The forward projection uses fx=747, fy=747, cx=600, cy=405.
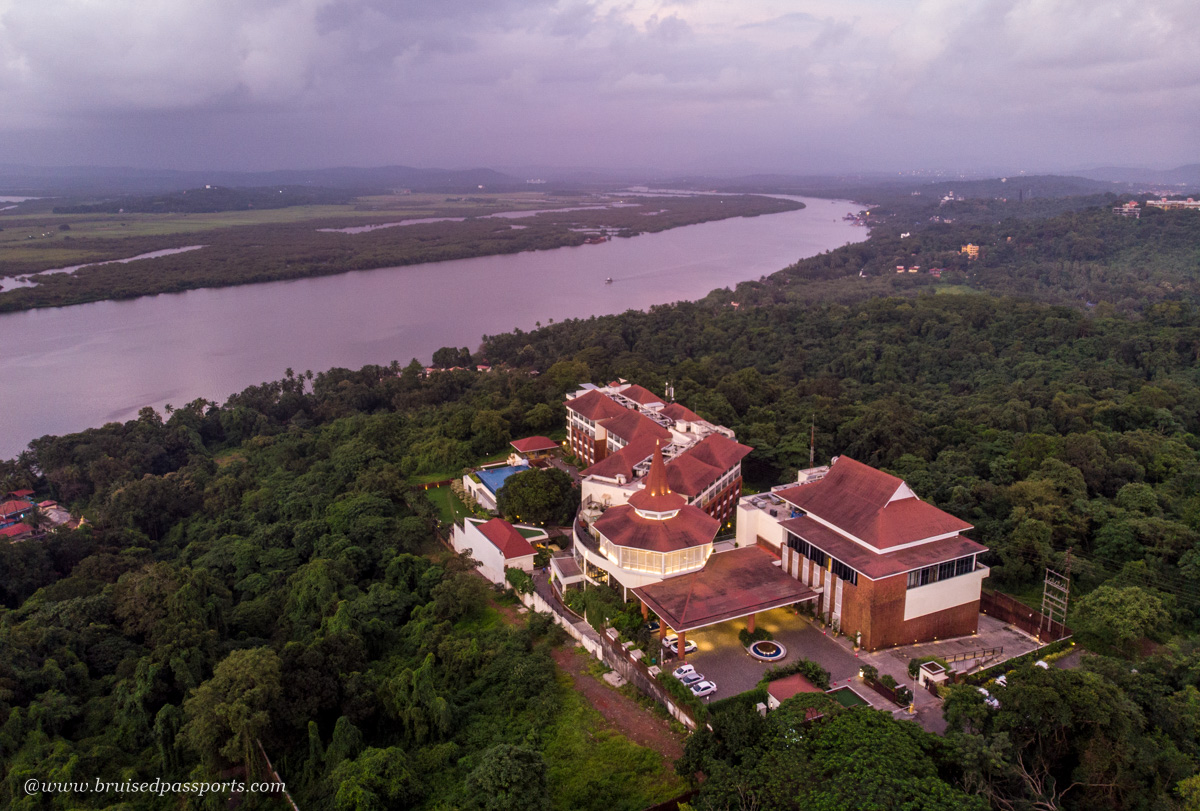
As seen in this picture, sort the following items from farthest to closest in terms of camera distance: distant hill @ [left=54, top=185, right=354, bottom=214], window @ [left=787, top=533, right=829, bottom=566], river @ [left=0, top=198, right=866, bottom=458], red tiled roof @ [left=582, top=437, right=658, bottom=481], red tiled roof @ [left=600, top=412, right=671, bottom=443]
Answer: distant hill @ [left=54, top=185, right=354, bottom=214], river @ [left=0, top=198, right=866, bottom=458], red tiled roof @ [left=600, top=412, right=671, bottom=443], red tiled roof @ [left=582, top=437, right=658, bottom=481], window @ [left=787, top=533, right=829, bottom=566]

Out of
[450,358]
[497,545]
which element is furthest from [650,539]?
[450,358]

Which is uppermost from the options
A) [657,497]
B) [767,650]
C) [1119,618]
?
[657,497]

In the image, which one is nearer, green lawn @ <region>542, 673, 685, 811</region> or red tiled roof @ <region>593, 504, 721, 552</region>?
green lawn @ <region>542, 673, 685, 811</region>

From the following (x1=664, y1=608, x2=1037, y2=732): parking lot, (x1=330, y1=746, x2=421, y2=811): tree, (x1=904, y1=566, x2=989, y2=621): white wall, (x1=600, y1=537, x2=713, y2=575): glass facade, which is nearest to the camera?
(x1=330, y1=746, x2=421, y2=811): tree

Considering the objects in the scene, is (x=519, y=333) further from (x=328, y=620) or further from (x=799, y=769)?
(x=799, y=769)

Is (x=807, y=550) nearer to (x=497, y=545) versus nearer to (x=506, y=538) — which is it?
(x=506, y=538)

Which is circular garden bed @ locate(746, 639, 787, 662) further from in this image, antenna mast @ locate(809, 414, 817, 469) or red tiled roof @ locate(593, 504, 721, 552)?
antenna mast @ locate(809, 414, 817, 469)

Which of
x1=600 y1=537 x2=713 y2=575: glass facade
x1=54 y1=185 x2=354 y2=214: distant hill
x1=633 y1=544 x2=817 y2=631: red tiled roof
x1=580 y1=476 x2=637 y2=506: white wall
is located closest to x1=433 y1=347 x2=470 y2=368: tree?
x1=580 y1=476 x2=637 y2=506: white wall
